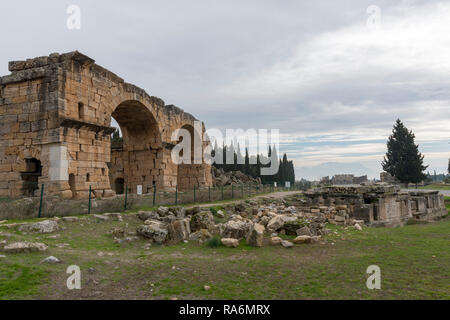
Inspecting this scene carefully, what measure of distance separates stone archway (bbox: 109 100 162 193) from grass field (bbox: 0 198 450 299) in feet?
33.8

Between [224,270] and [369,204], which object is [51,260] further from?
[369,204]

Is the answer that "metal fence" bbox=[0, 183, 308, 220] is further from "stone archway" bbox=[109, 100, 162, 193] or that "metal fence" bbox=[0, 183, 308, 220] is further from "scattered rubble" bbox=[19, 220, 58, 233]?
"stone archway" bbox=[109, 100, 162, 193]

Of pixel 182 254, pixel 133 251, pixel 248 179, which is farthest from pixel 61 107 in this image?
pixel 248 179

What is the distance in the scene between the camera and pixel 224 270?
208 inches

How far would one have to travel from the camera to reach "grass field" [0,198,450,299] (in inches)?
164

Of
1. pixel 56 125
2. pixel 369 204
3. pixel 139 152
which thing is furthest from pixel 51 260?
pixel 139 152

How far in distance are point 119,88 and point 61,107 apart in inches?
153

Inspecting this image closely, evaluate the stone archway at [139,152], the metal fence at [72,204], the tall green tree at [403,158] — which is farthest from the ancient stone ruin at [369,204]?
the tall green tree at [403,158]

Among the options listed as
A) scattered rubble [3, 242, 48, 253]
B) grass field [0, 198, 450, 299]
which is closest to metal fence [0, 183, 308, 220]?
grass field [0, 198, 450, 299]

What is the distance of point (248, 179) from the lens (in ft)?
132

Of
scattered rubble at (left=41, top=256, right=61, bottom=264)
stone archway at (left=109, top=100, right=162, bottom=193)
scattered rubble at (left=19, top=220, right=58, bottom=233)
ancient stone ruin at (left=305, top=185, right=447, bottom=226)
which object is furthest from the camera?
stone archway at (left=109, top=100, right=162, bottom=193)

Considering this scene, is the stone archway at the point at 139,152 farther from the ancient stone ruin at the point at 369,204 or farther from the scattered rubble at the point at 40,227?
the scattered rubble at the point at 40,227

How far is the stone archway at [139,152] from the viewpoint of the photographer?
17547 mm
